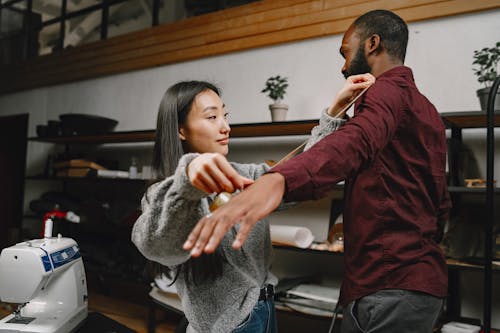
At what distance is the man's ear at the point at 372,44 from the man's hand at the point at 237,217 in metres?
0.83

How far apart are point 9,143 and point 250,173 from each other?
5178mm

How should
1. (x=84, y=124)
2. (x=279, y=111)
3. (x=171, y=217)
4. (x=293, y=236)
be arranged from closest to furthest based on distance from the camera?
1. (x=171, y=217)
2. (x=293, y=236)
3. (x=279, y=111)
4. (x=84, y=124)

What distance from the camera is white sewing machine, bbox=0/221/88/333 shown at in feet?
5.08

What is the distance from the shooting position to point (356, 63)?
138 centimetres

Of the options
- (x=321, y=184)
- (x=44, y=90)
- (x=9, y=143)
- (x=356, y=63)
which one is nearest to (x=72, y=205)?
(x=44, y=90)

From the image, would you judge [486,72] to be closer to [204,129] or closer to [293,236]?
[293,236]

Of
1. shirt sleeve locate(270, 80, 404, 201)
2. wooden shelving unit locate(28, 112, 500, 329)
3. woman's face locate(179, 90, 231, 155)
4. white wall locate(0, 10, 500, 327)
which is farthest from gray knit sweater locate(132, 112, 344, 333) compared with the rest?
white wall locate(0, 10, 500, 327)

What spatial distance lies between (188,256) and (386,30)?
0.90 m

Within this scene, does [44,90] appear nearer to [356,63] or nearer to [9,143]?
[9,143]

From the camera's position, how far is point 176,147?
126cm

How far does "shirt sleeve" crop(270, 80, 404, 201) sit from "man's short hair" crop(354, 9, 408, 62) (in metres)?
0.49

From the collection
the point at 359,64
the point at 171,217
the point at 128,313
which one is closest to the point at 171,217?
the point at 171,217

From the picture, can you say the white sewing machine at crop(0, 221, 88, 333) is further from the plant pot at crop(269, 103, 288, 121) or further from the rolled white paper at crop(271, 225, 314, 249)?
the plant pot at crop(269, 103, 288, 121)

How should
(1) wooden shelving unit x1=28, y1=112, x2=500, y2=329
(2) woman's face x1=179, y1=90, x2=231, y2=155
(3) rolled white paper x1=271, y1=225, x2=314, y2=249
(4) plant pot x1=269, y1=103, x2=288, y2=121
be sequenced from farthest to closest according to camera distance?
1. (4) plant pot x1=269, y1=103, x2=288, y2=121
2. (3) rolled white paper x1=271, y1=225, x2=314, y2=249
3. (1) wooden shelving unit x1=28, y1=112, x2=500, y2=329
4. (2) woman's face x1=179, y1=90, x2=231, y2=155
